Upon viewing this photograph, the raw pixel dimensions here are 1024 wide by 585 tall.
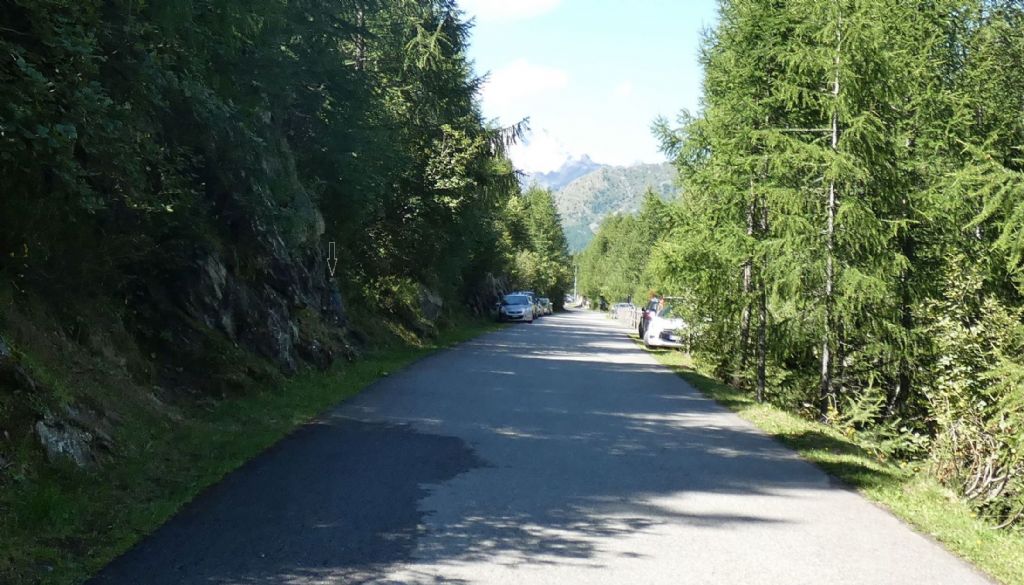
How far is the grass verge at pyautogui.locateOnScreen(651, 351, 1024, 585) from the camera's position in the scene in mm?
5812

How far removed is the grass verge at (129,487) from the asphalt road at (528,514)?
232 mm

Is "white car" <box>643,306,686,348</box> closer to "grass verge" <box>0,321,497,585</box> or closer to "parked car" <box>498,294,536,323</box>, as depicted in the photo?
"grass verge" <box>0,321,497,585</box>

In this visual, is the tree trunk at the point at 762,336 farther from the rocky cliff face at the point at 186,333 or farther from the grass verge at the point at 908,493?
the rocky cliff face at the point at 186,333

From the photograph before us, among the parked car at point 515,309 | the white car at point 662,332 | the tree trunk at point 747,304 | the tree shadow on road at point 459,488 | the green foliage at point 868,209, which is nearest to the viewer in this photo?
the tree shadow on road at point 459,488

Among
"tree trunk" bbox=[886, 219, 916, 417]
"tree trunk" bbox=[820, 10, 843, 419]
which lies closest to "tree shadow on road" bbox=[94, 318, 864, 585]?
"tree trunk" bbox=[820, 10, 843, 419]

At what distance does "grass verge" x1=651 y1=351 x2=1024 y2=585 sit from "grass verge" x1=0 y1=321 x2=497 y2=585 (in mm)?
5836

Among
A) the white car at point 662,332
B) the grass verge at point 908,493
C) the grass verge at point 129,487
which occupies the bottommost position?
the grass verge at point 908,493

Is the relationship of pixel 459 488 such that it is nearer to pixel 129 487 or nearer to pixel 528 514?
pixel 528 514

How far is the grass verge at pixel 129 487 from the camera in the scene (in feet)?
16.6

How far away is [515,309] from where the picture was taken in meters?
48.6

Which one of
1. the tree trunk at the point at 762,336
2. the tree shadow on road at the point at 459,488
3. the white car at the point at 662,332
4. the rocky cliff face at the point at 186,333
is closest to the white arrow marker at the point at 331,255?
the rocky cliff face at the point at 186,333

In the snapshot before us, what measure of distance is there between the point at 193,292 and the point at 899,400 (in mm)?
13162

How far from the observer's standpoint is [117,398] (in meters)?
8.70

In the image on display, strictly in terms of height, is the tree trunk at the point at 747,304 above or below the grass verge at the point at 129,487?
above
